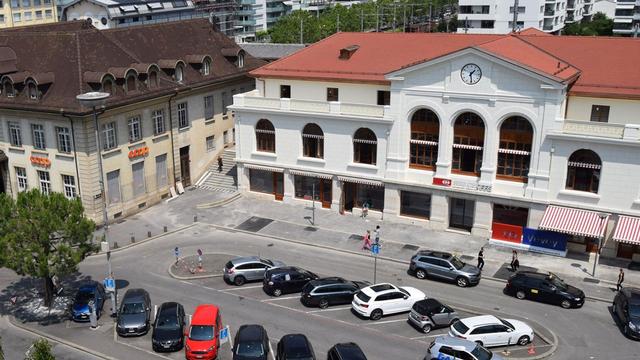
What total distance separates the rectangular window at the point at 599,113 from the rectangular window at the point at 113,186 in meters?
40.3

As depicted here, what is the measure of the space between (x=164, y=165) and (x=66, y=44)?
561 inches

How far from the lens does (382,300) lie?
39.4 m

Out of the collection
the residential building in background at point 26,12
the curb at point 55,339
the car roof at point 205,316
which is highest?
the residential building in background at point 26,12

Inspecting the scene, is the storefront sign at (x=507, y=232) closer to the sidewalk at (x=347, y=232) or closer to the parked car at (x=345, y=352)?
the sidewalk at (x=347, y=232)

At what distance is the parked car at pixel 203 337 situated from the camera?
34.4 m

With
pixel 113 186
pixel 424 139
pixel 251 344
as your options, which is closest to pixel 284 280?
pixel 251 344

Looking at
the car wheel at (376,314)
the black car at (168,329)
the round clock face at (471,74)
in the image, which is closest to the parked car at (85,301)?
the black car at (168,329)

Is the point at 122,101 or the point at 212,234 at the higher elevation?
the point at 122,101

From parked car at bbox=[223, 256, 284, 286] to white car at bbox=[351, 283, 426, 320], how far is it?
302 inches

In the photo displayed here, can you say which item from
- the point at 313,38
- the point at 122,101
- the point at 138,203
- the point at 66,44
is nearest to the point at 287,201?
the point at 138,203

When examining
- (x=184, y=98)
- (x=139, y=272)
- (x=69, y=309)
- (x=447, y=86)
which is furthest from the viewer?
(x=184, y=98)

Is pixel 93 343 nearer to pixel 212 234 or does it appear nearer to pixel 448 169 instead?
pixel 212 234

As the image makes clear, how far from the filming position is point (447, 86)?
5156 cm

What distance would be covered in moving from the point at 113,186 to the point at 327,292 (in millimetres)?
25423
